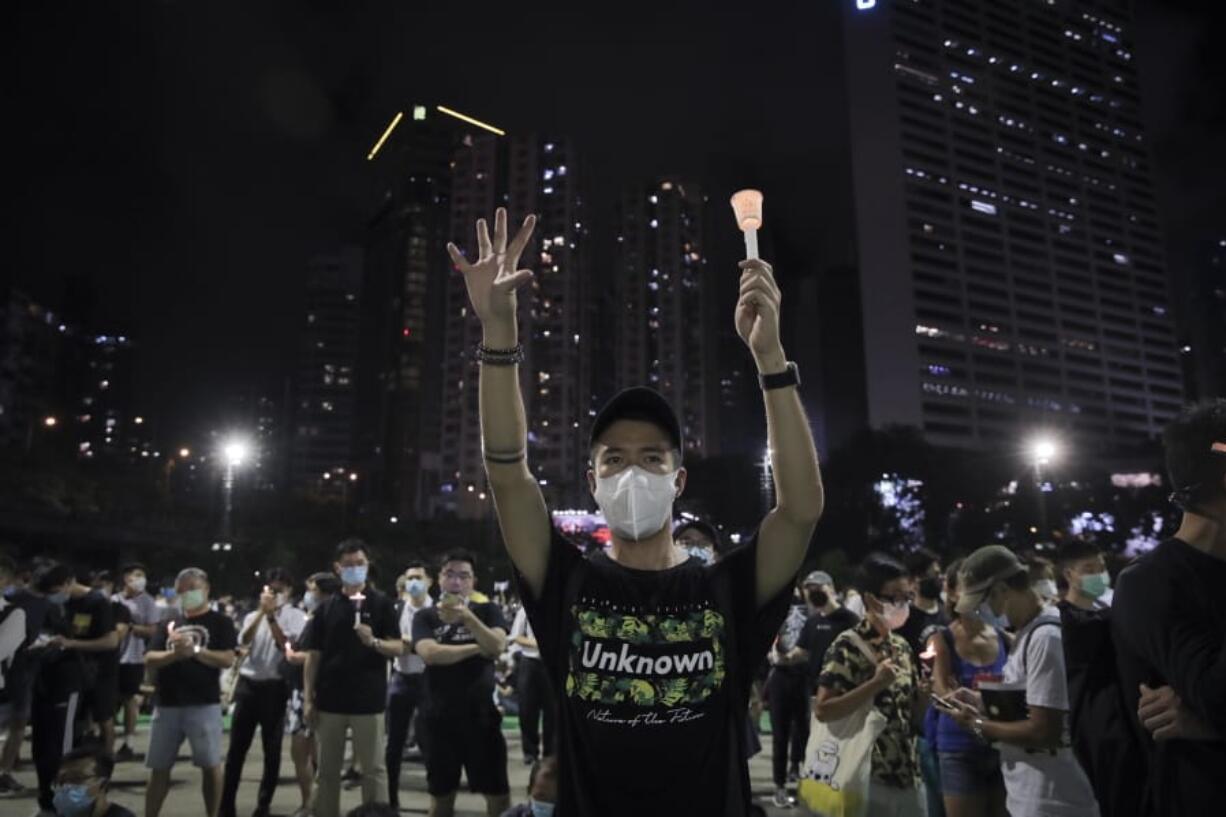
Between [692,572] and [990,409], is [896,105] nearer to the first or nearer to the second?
[990,409]

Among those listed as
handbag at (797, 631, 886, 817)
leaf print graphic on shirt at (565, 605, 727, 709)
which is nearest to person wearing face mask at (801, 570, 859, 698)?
handbag at (797, 631, 886, 817)

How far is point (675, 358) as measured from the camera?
11769cm

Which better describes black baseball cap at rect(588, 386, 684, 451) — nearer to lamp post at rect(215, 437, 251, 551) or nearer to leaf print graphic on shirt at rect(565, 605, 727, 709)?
leaf print graphic on shirt at rect(565, 605, 727, 709)

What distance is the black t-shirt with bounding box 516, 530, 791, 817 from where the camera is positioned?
2215 mm

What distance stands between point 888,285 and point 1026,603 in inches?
4271

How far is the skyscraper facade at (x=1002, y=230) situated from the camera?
10619 centimetres

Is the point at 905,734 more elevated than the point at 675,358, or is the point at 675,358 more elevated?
the point at 675,358

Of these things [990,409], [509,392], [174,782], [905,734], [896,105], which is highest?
[896,105]

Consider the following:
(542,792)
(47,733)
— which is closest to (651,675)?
(542,792)

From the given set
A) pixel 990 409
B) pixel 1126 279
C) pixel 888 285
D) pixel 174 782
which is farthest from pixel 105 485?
pixel 1126 279

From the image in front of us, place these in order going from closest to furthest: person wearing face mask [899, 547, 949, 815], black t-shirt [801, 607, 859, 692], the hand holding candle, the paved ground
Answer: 1. the hand holding candle
2. person wearing face mask [899, 547, 949, 815]
3. black t-shirt [801, 607, 859, 692]
4. the paved ground

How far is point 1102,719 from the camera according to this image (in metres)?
2.80

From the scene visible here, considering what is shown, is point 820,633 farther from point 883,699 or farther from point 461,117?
point 461,117

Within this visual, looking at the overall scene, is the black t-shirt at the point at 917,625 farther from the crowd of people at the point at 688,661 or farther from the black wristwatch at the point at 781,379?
the black wristwatch at the point at 781,379
